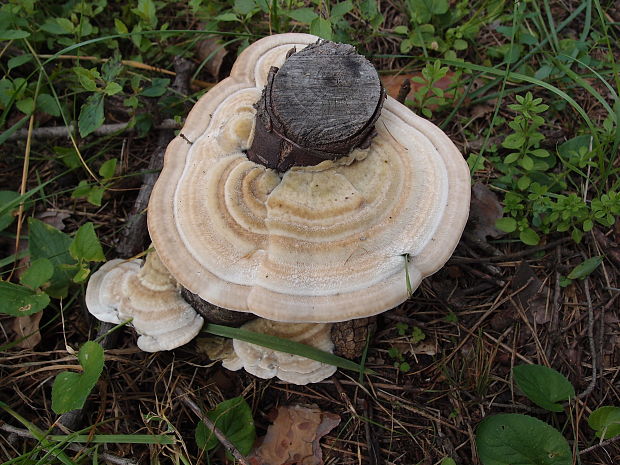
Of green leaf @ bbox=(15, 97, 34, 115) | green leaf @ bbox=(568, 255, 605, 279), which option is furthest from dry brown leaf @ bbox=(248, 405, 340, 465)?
green leaf @ bbox=(15, 97, 34, 115)

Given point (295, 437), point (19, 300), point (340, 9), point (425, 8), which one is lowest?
point (295, 437)

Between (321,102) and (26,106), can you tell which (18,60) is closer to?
(26,106)

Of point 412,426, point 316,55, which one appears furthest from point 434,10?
point 412,426

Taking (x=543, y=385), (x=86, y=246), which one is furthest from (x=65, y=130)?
(x=543, y=385)

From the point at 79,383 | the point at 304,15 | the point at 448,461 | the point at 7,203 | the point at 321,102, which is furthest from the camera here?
the point at 304,15

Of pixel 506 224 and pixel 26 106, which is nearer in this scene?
pixel 506 224

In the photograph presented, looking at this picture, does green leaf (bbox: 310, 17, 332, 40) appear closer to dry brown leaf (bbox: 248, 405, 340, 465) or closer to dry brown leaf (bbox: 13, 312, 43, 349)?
dry brown leaf (bbox: 248, 405, 340, 465)
